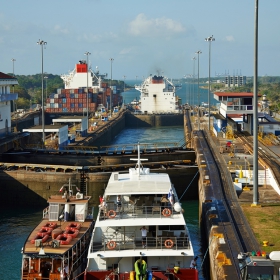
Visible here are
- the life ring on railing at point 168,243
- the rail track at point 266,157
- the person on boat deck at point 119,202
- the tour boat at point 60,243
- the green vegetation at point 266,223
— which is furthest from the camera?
the rail track at point 266,157

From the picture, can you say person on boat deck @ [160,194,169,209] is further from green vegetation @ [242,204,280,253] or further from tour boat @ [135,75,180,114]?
tour boat @ [135,75,180,114]

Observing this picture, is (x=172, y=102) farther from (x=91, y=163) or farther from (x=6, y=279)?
(x=6, y=279)

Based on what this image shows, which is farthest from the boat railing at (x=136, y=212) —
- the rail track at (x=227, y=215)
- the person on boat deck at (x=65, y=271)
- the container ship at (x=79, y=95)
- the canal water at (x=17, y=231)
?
the container ship at (x=79, y=95)

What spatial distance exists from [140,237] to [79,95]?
326 feet

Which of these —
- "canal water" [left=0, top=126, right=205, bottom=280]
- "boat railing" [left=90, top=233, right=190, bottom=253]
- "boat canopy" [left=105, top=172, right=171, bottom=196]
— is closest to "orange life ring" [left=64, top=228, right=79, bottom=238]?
"boat railing" [left=90, top=233, right=190, bottom=253]

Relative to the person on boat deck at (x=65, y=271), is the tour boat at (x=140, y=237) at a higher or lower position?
higher

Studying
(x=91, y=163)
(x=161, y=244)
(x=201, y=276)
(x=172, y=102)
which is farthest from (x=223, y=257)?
(x=172, y=102)

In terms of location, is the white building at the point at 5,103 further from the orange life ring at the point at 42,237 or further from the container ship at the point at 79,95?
the container ship at the point at 79,95

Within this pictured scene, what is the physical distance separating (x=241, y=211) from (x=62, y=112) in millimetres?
88693

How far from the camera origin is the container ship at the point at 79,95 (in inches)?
4727

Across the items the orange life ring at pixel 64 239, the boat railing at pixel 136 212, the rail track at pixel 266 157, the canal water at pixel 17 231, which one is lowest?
the canal water at pixel 17 231

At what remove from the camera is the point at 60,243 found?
79.9 ft

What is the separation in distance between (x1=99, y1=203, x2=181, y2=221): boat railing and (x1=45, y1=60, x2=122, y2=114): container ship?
86452mm

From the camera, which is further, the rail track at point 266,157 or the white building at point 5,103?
the white building at point 5,103
